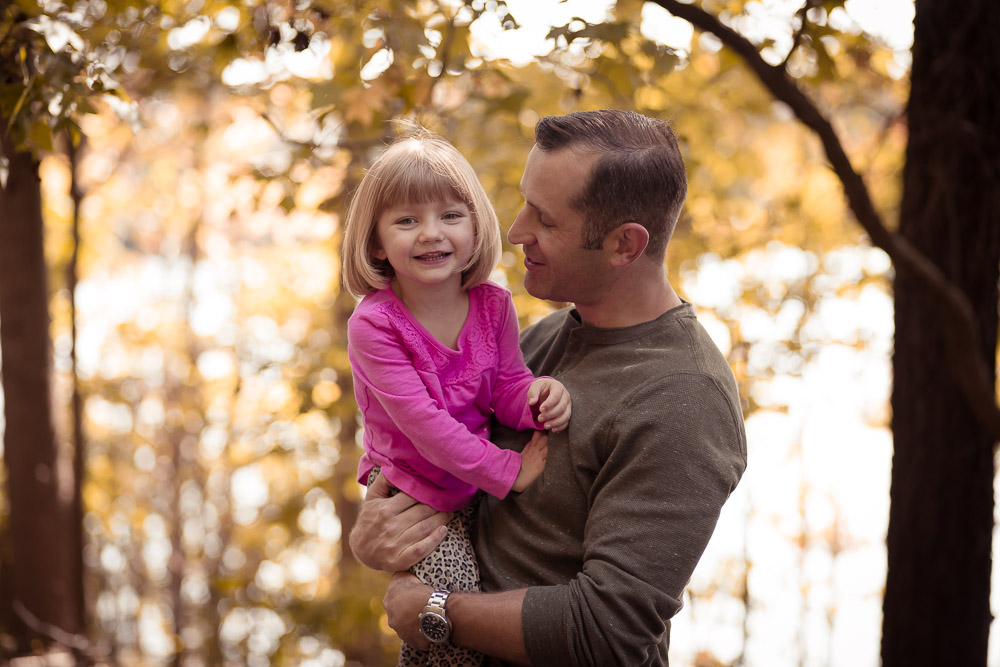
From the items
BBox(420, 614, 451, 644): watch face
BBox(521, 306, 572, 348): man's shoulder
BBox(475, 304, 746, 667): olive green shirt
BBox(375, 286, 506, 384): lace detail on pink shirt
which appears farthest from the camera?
BBox(521, 306, 572, 348): man's shoulder

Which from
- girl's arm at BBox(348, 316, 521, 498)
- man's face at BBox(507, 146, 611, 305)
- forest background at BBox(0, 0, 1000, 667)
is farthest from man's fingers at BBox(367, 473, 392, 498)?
forest background at BBox(0, 0, 1000, 667)

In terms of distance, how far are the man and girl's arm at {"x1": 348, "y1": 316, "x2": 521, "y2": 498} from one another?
103 mm

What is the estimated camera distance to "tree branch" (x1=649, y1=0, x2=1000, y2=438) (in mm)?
2258

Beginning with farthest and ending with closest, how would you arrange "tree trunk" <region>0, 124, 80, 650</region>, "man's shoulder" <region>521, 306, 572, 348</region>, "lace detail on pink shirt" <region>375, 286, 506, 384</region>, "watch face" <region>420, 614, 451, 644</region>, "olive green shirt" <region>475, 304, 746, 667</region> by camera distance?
"tree trunk" <region>0, 124, 80, 650</region>, "man's shoulder" <region>521, 306, 572, 348</region>, "lace detail on pink shirt" <region>375, 286, 506, 384</region>, "watch face" <region>420, 614, 451, 644</region>, "olive green shirt" <region>475, 304, 746, 667</region>

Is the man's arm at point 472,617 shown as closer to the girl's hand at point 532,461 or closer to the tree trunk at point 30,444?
the girl's hand at point 532,461

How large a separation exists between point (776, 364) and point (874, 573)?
3.52 m

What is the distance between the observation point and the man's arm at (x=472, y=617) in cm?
166

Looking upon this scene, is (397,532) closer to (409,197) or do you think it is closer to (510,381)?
(510,381)

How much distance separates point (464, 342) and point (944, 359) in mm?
2225

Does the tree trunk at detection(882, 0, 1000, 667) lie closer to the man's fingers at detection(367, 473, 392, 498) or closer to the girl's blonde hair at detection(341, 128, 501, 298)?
the girl's blonde hair at detection(341, 128, 501, 298)

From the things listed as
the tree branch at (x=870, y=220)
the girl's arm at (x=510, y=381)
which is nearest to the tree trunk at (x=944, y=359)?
the tree branch at (x=870, y=220)

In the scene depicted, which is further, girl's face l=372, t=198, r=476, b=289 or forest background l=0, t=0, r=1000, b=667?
forest background l=0, t=0, r=1000, b=667

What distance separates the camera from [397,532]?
1.85 metres

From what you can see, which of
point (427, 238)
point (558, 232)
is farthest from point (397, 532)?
point (558, 232)
